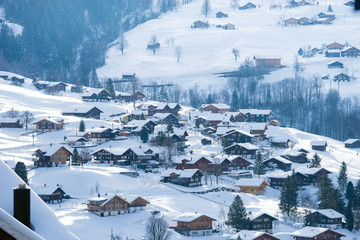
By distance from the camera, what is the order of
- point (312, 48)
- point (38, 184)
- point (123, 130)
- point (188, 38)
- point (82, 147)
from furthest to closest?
1. point (188, 38)
2. point (312, 48)
3. point (123, 130)
4. point (82, 147)
5. point (38, 184)

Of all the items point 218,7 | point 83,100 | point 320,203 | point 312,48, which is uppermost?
point 218,7

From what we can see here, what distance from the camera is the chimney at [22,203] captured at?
7.34 ft

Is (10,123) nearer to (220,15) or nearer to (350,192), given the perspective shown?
(350,192)

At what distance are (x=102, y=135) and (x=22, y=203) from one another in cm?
4292

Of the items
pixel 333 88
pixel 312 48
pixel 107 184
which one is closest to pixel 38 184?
pixel 107 184

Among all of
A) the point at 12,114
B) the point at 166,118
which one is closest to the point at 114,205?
the point at 12,114

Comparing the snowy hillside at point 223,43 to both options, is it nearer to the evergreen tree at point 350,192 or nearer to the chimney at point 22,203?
the evergreen tree at point 350,192

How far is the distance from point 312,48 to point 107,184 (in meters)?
52.1

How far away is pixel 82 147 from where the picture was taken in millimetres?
42375

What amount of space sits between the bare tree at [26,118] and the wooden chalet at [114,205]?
59.4 ft

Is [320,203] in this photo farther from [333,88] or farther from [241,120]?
[333,88]

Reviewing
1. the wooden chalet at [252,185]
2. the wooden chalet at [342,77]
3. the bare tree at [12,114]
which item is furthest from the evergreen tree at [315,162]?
the wooden chalet at [342,77]

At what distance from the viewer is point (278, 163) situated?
139 feet

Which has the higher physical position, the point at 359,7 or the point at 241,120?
the point at 359,7
